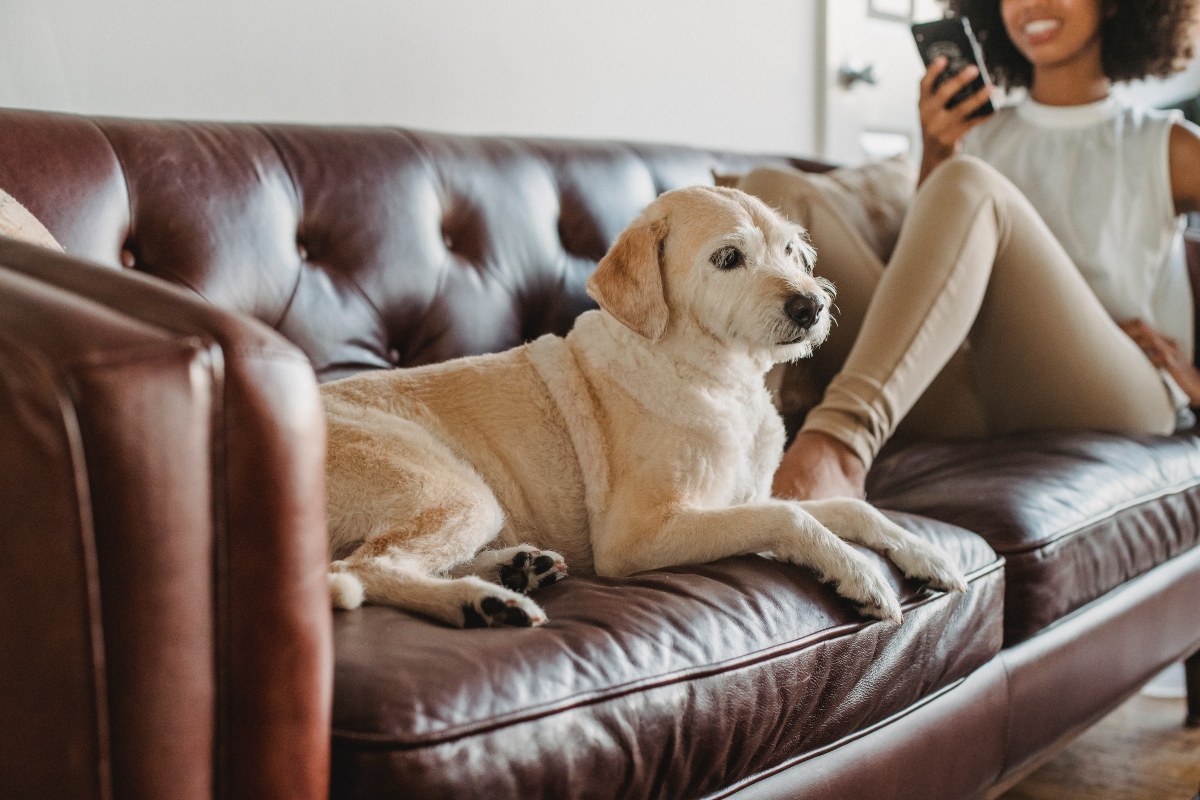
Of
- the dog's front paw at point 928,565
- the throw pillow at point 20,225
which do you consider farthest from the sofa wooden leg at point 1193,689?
the throw pillow at point 20,225

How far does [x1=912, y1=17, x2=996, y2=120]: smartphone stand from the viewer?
2564 mm

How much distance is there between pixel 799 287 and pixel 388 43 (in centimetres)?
146

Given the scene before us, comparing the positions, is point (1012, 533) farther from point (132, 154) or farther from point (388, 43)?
point (388, 43)

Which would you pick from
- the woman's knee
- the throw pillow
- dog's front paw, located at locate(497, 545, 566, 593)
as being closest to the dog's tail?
dog's front paw, located at locate(497, 545, 566, 593)

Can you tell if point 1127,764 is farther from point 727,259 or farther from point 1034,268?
point 727,259

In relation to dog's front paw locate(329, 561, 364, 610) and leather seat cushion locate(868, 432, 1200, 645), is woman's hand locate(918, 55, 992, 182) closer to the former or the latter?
leather seat cushion locate(868, 432, 1200, 645)

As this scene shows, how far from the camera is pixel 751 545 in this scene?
138 cm

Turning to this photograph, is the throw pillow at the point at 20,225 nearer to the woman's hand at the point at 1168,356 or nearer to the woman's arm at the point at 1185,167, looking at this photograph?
the woman's hand at the point at 1168,356

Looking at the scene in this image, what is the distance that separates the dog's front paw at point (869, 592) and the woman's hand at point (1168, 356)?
142 centimetres

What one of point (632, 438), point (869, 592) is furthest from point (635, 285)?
point (869, 592)

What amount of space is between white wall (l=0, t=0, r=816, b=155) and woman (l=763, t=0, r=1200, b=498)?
842 millimetres

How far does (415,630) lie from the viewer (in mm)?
1096

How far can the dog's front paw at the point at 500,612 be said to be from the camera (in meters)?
1.14

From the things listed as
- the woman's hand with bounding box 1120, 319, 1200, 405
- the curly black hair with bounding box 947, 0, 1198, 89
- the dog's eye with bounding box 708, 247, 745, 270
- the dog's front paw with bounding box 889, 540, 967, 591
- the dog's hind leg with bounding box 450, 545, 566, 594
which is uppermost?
the curly black hair with bounding box 947, 0, 1198, 89
